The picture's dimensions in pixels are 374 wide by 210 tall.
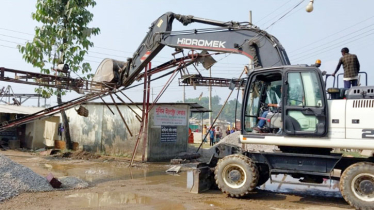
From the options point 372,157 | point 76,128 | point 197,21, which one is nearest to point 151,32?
point 197,21

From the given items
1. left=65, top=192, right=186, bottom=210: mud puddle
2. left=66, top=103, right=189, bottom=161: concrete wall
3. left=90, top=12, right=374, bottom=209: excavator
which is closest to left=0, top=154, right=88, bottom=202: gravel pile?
left=65, top=192, right=186, bottom=210: mud puddle

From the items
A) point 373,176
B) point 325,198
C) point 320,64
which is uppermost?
point 320,64

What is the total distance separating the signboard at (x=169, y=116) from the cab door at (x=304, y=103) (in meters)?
9.64

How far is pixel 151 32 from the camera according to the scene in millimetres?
12289

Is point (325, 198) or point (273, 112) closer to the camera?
point (273, 112)

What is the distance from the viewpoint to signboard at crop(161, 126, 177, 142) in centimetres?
1705

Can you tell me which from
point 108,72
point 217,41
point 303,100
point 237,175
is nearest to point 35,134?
point 108,72

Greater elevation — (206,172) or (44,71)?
(44,71)

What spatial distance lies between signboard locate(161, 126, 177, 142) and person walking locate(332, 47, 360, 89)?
1000 cm

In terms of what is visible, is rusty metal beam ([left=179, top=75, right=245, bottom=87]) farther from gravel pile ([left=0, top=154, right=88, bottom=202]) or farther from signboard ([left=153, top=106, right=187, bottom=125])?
gravel pile ([left=0, top=154, right=88, bottom=202])

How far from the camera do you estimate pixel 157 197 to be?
28.6ft

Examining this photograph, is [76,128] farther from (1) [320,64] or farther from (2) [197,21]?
(1) [320,64]

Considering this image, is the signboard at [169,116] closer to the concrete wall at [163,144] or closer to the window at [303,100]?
the concrete wall at [163,144]

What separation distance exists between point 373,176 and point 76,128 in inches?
620
